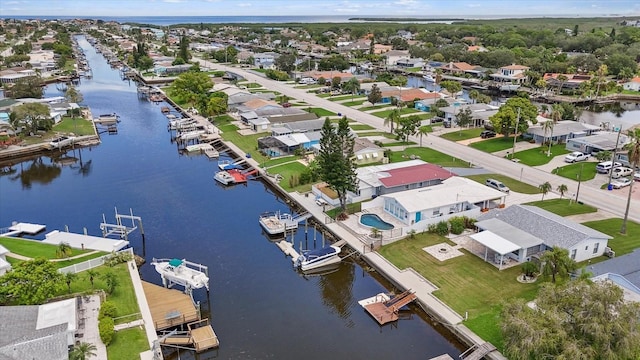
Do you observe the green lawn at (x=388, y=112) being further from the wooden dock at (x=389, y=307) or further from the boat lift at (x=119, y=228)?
the wooden dock at (x=389, y=307)

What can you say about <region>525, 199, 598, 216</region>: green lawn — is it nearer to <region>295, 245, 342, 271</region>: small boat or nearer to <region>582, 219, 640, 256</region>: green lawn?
<region>582, 219, 640, 256</region>: green lawn

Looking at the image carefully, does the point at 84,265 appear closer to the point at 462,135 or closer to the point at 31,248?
the point at 31,248

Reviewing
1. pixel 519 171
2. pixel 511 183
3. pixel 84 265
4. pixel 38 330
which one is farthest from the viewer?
pixel 519 171

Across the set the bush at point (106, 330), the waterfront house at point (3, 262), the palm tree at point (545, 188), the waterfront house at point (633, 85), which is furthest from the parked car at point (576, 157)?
the waterfront house at point (633, 85)

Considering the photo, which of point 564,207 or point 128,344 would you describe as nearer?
point 128,344

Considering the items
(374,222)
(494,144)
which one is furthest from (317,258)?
(494,144)

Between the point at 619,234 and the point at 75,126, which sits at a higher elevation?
the point at 619,234

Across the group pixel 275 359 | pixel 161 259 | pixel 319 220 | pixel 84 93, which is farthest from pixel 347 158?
pixel 84 93

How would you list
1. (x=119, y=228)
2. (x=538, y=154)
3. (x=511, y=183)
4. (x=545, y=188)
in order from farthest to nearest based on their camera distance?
(x=538, y=154) → (x=511, y=183) → (x=545, y=188) → (x=119, y=228)
